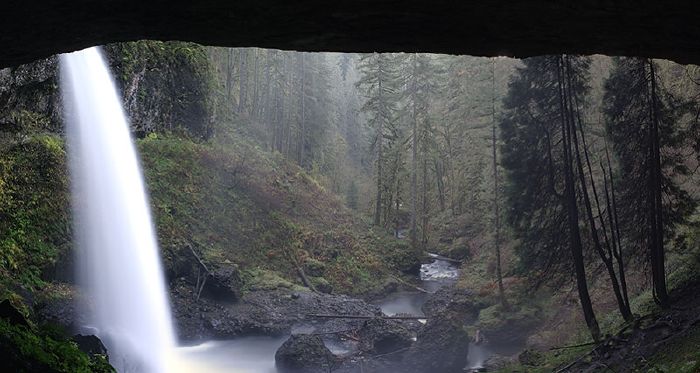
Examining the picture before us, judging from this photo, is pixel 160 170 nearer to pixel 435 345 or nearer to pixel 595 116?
pixel 435 345

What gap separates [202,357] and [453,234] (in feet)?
77.8

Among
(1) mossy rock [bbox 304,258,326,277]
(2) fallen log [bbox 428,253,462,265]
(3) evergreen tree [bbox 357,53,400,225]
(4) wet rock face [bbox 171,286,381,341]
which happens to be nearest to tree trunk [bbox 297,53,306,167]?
(3) evergreen tree [bbox 357,53,400,225]

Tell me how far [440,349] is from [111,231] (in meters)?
11.4

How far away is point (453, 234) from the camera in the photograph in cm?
3566

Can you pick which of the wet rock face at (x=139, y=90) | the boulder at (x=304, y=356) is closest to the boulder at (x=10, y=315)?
the wet rock face at (x=139, y=90)

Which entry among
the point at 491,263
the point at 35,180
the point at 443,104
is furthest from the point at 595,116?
the point at 35,180

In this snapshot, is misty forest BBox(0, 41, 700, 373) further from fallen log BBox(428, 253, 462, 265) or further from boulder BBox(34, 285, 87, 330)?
fallen log BBox(428, 253, 462, 265)

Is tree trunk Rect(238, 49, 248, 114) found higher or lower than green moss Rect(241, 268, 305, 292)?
higher

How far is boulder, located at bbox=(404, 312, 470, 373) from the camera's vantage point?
15320 mm

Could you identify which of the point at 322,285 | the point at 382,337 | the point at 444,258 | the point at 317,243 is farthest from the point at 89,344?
the point at 444,258

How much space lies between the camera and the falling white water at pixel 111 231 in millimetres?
14195

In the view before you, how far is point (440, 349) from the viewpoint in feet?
51.7

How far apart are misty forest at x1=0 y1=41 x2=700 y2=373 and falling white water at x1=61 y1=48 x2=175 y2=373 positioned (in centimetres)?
7

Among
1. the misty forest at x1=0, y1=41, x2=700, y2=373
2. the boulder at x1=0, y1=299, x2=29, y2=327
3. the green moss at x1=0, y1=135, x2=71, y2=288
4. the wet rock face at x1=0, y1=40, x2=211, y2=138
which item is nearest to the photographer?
the boulder at x1=0, y1=299, x2=29, y2=327
